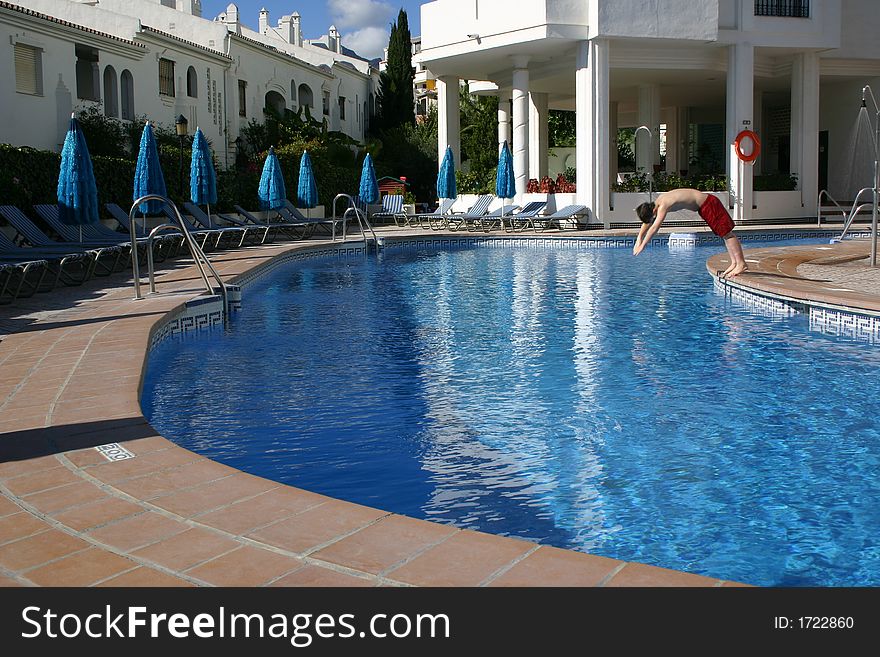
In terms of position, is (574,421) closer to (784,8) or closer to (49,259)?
(49,259)

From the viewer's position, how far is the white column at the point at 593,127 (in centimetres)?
2181

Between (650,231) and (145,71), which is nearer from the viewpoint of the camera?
(650,231)

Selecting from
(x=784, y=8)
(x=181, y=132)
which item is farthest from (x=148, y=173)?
(x=784, y=8)

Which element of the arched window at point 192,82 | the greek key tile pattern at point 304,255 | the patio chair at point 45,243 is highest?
the arched window at point 192,82

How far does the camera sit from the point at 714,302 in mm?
10516

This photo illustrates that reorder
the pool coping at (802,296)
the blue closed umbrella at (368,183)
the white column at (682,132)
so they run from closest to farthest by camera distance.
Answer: the pool coping at (802,296) → the blue closed umbrella at (368,183) → the white column at (682,132)

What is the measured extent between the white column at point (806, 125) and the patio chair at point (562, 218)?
641 cm

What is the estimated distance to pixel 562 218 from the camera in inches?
844

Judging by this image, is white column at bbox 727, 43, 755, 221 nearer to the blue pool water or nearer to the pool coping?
the pool coping

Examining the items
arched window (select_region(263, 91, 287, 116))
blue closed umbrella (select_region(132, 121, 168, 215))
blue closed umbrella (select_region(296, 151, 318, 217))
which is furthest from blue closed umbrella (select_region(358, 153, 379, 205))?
arched window (select_region(263, 91, 287, 116))

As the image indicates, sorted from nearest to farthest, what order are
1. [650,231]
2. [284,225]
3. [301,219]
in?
[650,231] → [284,225] → [301,219]

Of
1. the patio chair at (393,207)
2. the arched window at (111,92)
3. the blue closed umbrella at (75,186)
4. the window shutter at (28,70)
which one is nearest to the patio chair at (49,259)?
the blue closed umbrella at (75,186)

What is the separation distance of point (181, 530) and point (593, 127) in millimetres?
20228

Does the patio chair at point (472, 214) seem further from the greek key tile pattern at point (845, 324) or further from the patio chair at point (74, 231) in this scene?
the greek key tile pattern at point (845, 324)
